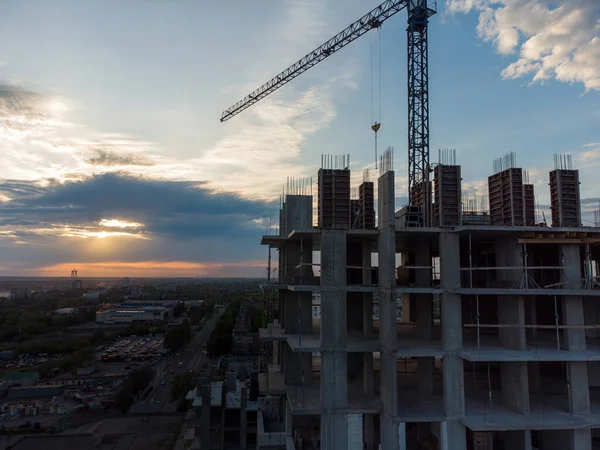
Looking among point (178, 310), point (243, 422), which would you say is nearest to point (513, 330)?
point (243, 422)

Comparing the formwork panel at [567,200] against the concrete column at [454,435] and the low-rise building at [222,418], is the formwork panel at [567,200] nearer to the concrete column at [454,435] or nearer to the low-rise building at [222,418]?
the concrete column at [454,435]

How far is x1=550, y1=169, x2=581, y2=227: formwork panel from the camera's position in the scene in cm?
1786

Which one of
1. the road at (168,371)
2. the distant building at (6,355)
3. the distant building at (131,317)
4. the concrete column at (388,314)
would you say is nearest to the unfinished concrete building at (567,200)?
the concrete column at (388,314)

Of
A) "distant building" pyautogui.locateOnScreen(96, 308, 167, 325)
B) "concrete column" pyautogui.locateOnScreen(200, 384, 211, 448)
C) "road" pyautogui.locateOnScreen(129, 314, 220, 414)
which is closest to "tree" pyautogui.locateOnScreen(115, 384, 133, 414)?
"road" pyautogui.locateOnScreen(129, 314, 220, 414)

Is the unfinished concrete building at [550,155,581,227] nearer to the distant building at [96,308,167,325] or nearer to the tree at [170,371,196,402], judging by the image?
the tree at [170,371,196,402]

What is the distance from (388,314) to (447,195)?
554cm

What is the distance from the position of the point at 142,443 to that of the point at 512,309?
37254 mm

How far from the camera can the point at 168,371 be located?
65000mm

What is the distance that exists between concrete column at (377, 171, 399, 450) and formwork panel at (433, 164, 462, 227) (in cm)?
236

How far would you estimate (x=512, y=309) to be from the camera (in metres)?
16.7

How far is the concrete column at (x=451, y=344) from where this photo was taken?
1588 cm

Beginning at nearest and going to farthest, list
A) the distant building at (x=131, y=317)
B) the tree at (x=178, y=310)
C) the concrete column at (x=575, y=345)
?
1. the concrete column at (x=575, y=345)
2. the distant building at (x=131, y=317)
3. the tree at (x=178, y=310)

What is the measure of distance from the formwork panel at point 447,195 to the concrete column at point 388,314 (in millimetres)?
2363

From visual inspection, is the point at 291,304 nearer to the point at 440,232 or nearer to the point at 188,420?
the point at 440,232
